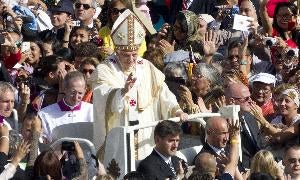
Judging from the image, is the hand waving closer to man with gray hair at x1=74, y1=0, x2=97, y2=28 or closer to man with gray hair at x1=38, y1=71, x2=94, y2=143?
man with gray hair at x1=74, y1=0, x2=97, y2=28

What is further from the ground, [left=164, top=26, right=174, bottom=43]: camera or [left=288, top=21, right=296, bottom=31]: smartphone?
[left=288, top=21, right=296, bottom=31]: smartphone

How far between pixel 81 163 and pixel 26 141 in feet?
2.24

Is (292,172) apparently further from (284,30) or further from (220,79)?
(284,30)

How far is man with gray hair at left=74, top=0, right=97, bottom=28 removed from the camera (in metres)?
22.0

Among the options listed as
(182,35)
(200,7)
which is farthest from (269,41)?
(200,7)

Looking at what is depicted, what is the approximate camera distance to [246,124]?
17.5 meters

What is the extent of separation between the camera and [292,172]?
16.2 metres

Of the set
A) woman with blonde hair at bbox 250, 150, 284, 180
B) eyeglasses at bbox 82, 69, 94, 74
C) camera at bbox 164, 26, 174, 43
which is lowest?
woman with blonde hair at bbox 250, 150, 284, 180

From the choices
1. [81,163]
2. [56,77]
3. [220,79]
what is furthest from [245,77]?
[81,163]

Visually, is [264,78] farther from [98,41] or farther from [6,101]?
[6,101]

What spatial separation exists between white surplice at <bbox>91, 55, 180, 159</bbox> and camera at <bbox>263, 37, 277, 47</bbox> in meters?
3.11

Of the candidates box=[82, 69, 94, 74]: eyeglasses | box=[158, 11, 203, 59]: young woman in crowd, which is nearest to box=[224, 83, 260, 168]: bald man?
box=[82, 69, 94, 74]: eyeglasses

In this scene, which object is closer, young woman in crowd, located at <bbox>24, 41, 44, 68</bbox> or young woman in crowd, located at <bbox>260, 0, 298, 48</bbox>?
young woman in crowd, located at <bbox>24, 41, 44, 68</bbox>

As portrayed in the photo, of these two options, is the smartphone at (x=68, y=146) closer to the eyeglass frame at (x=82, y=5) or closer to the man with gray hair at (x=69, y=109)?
the man with gray hair at (x=69, y=109)
